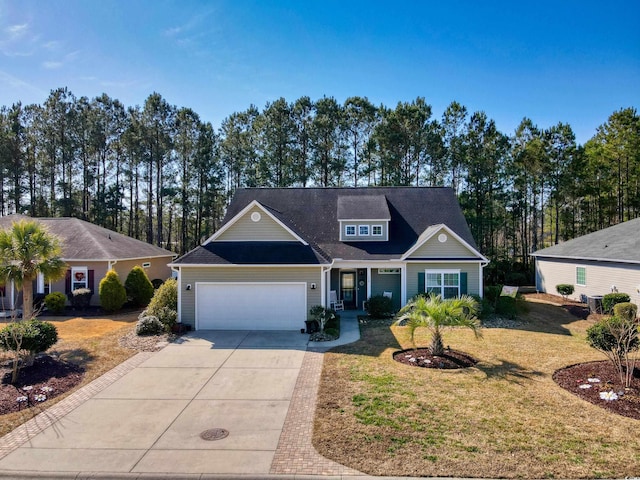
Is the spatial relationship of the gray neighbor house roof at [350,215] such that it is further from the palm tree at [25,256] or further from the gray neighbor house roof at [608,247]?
the gray neighbor house roof at [608,247]

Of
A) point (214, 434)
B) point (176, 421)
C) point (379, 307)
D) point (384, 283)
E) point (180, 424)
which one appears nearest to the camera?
point (214, 434)

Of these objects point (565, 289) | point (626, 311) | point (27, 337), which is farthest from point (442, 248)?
point (27, 337)

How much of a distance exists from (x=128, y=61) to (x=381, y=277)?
46.4 ft

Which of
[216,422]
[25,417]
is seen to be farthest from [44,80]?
[216,422]

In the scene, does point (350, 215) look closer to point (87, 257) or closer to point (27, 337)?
point (87, 257)

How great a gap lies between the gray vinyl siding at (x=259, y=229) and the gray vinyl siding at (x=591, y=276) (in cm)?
1604

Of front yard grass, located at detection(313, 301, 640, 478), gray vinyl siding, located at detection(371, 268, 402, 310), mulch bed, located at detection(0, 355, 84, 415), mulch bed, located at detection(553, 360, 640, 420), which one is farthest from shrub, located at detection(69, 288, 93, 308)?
mulch bed, located at detection(553, 360, 640, 420)

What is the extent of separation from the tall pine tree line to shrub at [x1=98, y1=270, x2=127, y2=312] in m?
18.3

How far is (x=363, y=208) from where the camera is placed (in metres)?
21.0

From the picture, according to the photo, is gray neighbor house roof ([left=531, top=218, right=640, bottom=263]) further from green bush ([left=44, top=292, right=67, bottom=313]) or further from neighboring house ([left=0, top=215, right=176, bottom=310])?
green bush ([left=44, top=292, right=67, bottom=313])

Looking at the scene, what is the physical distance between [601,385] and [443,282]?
9.60 metres

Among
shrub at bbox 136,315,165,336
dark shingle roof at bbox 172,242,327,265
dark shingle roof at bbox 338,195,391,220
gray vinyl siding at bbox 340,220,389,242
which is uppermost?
dark shingle roof at bbox 338,195,391,220

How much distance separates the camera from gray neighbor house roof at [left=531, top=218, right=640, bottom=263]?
18594mm

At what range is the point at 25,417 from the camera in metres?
7.45
